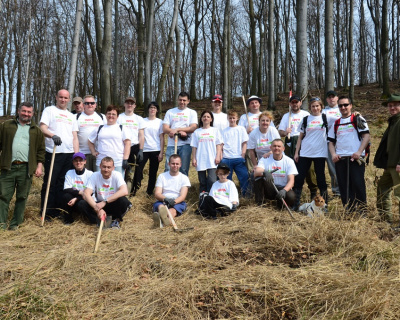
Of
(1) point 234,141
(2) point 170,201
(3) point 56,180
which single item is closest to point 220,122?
(1) point 234,141

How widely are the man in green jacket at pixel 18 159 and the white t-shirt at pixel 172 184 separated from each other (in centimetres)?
208

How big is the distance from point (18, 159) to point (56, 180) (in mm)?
797

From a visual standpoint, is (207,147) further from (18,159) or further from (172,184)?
(18,159)

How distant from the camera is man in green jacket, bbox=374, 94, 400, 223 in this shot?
5.15 metres

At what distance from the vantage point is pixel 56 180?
6.55 metres

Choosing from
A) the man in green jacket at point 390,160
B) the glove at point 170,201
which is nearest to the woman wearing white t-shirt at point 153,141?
the glove at point 170,201

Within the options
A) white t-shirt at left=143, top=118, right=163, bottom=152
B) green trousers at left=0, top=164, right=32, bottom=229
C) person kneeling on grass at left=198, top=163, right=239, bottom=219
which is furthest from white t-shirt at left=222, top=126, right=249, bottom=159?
green trousers at left=0, top=164, right=32, bottom=229

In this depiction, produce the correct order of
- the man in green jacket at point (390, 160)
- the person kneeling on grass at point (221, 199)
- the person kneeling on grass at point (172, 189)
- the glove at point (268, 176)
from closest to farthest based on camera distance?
the man in green jacket at point (390, 160)
the glove at point (268, 176)
the person kneeling on grass at point (221, 199)
the person kneeling on grass at point (172, 189)

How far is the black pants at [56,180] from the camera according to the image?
6.53 m

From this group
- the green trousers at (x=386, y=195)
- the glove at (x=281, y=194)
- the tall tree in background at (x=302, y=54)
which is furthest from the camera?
the tall tree in background at (x=302, y=54)

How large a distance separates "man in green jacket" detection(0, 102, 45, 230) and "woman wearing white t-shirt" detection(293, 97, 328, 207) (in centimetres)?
453

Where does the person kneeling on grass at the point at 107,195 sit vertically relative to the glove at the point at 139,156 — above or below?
below

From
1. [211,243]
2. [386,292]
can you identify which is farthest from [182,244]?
[386,292]

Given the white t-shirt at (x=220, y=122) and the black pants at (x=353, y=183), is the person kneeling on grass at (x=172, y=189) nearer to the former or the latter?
the white t-shirt at (x=220, y=122)
